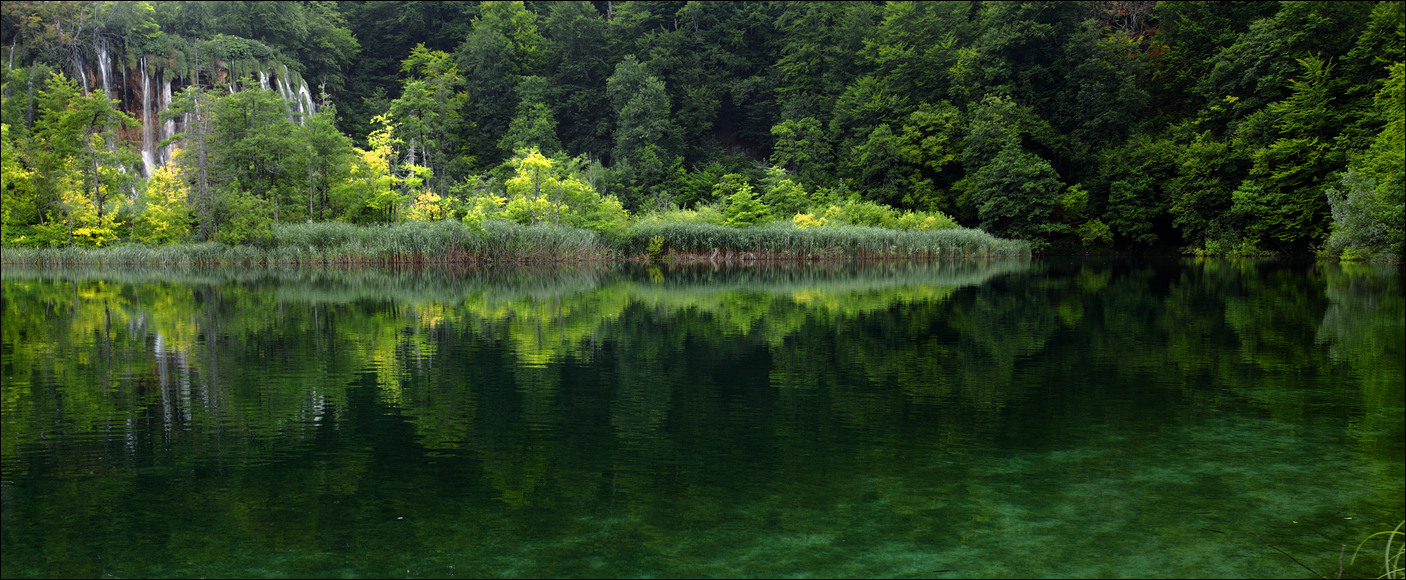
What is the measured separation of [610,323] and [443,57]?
52648mm

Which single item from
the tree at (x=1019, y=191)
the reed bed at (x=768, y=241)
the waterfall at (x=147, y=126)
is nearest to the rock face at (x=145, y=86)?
the waterfall at (x=147, y=126)

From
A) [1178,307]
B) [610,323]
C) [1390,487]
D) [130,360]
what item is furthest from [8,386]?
[1178,307]

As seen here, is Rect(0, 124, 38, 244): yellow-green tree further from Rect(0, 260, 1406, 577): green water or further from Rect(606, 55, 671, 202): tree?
Rect(606, 55, 671, 202): tree

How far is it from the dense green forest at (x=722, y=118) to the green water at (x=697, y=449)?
2292 cm

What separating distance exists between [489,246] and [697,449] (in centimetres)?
2687

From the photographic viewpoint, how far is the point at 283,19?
5512cm

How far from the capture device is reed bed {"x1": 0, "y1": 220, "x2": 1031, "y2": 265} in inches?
1154

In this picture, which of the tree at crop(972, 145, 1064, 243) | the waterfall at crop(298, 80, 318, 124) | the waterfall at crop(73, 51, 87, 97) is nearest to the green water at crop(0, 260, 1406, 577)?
the tree at crop(972, 145, 1064, 243)

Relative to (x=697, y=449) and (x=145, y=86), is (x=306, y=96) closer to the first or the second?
(x=145, y=86)

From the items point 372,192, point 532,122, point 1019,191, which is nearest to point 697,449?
point 372,192

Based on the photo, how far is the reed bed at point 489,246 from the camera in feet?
96.2

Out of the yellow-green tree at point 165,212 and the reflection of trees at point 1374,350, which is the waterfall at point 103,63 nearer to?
the yellow-green tree at point 165,212

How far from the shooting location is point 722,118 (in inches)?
2416

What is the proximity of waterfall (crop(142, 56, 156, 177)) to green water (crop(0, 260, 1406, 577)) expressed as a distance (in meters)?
41.9
